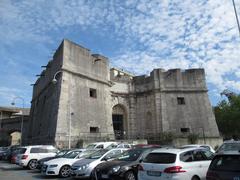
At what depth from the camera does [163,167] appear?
8.59 metres

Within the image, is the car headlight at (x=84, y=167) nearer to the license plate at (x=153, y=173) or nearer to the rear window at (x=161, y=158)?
the rear window at (x=161, y=158)

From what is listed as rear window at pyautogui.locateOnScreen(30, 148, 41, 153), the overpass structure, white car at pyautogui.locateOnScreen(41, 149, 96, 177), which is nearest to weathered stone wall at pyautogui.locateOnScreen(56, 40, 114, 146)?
rear window at pyautogui.locateOnScreen(30, 148, 41, 153)

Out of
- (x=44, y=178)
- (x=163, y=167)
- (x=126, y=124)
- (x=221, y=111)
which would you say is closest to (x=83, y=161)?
(x=44, y=178)

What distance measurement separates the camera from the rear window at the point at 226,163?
6666mm

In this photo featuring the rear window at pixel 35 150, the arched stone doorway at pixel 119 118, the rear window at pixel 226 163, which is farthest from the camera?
the arched stone doorway at pixel 119 118

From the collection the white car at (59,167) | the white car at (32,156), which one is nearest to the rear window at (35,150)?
the white car at (32,156)

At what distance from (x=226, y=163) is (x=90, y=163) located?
7075 mm

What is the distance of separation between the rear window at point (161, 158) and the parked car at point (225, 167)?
1.83 meters

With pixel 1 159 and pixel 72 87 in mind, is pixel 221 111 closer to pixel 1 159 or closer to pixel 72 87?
pixel 72 87

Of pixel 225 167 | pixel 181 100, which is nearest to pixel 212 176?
pixel 225 167

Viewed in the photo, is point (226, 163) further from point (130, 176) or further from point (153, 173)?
point (130, 176)

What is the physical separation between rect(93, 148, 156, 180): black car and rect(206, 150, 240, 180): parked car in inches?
169

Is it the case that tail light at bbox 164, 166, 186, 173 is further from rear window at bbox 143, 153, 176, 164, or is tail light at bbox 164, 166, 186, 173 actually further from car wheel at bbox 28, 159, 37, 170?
car wheel at bbox 28, 159, 37, 170

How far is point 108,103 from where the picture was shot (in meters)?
36.2
